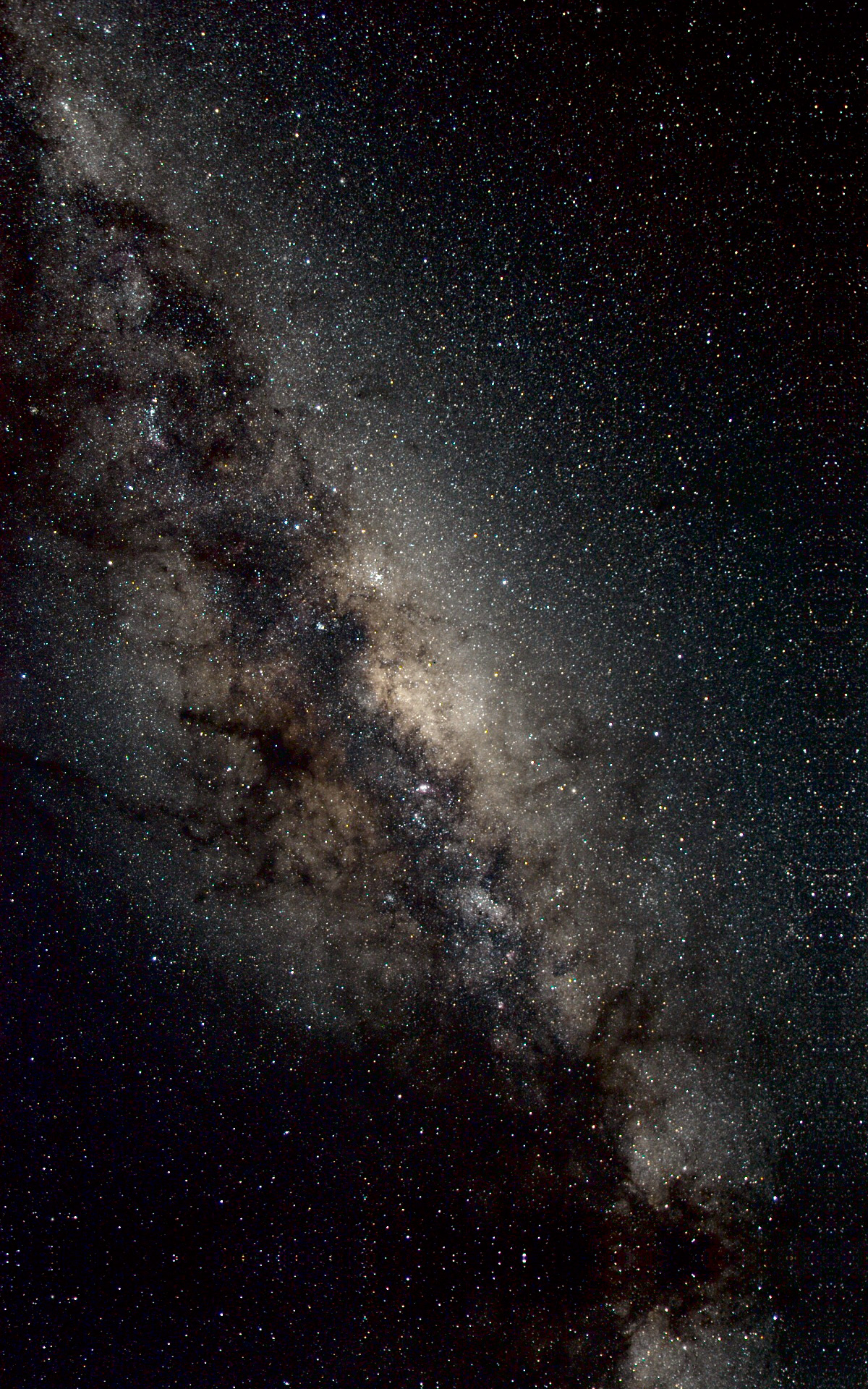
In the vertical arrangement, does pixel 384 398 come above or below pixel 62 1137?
above

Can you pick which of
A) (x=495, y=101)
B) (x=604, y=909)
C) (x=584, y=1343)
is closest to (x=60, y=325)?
(x=495, y=101)

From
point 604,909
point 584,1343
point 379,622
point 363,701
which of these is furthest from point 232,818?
point 584,1343

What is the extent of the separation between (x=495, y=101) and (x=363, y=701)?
9.40 ft

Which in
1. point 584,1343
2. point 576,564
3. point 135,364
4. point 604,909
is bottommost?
point 584,1343

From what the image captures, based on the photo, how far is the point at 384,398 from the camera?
2791 millimetres

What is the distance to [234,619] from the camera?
9.73ft

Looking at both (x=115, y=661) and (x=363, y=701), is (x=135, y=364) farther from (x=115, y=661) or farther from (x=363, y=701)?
(x=363, y=701)

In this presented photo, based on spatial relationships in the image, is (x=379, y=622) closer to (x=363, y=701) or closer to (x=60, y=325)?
(x=363, y=701)

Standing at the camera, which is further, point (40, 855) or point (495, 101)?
point (40, 855)

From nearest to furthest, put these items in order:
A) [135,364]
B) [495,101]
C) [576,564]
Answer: [495,101] < [135,364] < [576,564]

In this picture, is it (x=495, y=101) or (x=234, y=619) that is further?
(x=234, y=619)

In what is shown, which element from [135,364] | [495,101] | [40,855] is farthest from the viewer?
[40,855]

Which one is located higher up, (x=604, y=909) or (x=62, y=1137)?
(x=604, y=909)

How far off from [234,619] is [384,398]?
1378 mm
